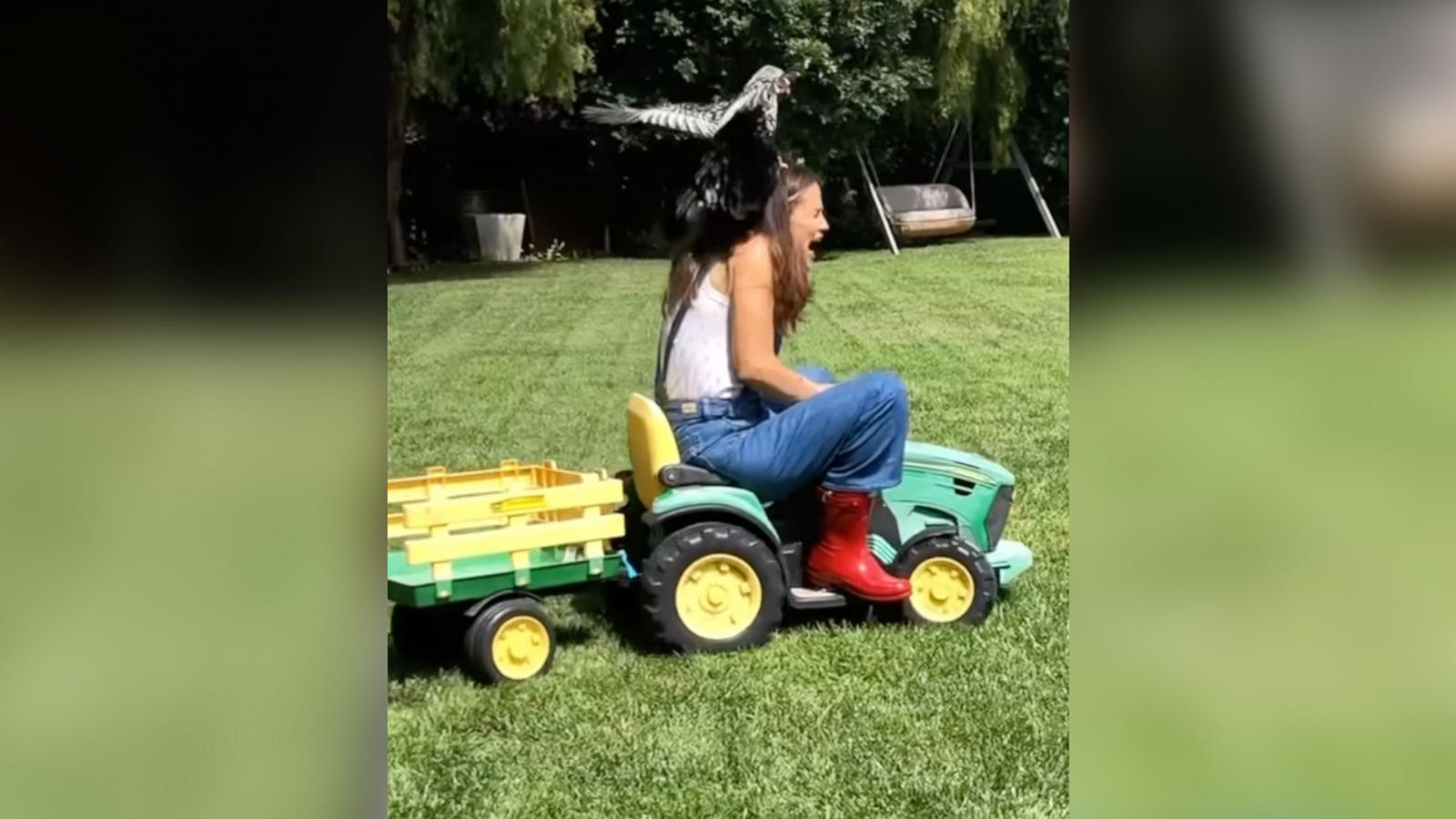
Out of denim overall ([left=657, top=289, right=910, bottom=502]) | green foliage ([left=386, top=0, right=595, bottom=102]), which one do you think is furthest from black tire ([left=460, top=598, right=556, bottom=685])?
green foliage ([left=386, top=0, right=595, bottom=102])

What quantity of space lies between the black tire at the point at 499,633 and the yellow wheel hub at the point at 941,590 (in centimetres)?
69

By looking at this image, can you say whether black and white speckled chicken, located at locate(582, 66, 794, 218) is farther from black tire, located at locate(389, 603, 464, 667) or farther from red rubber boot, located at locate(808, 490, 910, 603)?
black tire, located at locate(389, 603, 464, 667)

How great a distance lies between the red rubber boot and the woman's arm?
9.3 inches

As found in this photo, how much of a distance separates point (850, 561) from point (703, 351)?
48 centimetres

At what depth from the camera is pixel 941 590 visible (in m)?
2.66

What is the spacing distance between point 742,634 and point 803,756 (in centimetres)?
30

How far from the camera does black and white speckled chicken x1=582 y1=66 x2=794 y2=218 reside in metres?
2.36

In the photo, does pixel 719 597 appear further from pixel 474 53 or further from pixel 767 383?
pixel 474 53

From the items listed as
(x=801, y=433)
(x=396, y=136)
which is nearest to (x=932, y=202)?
(x=801, y=433)

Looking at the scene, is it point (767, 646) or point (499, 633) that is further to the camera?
point (767, 646)
